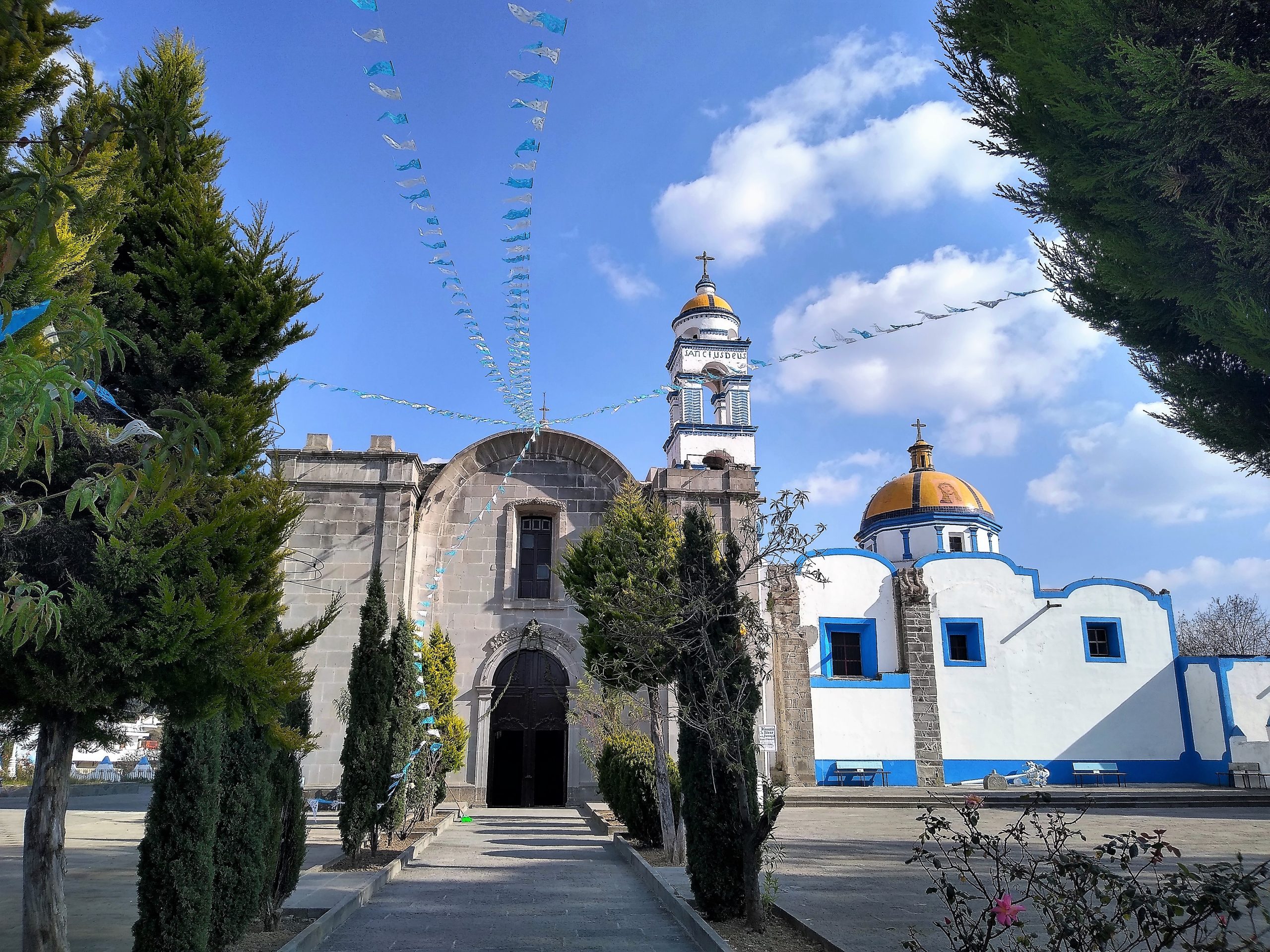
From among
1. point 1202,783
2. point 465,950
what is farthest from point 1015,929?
point 1202,783

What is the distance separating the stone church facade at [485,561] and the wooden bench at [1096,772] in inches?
551

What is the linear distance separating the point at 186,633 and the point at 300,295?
248 centimetres

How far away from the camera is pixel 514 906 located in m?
7.71

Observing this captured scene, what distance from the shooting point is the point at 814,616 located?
78.3 ft

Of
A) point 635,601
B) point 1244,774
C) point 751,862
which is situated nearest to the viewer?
point 751,862

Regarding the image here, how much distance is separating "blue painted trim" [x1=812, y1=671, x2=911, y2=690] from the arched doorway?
868 cm

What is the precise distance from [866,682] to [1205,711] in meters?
10.5

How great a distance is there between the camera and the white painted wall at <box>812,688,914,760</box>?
74.9ft

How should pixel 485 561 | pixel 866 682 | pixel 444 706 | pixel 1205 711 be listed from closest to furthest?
pixel 444 706, pixel 485 561, pixel 866 682, pixel 1205 711

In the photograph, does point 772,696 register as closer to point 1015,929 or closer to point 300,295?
point 1015,929

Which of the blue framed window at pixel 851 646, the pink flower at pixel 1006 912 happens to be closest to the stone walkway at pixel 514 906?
the pink flower at pixel 1006 912

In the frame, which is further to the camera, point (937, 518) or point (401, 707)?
point (937, 518)

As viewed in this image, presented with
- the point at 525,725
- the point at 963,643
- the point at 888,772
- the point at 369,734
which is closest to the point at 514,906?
the point at 369,734

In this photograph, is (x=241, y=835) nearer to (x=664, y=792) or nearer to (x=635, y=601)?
(x=635, y=601)
